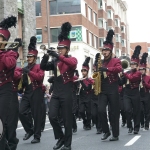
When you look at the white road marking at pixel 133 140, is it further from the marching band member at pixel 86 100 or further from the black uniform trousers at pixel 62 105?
the marching band member at pixel 86 100

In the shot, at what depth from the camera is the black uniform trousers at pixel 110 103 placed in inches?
484

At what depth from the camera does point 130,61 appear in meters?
14.9

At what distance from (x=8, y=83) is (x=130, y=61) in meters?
6.73

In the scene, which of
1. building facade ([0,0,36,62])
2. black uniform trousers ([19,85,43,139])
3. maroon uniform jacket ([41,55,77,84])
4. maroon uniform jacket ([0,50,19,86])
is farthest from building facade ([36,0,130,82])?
maroon uniform jacket ([0,50,19,86])

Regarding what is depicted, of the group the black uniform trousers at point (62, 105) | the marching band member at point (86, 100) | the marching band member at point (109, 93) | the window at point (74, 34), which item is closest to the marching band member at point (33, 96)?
the marching band member at point (109, 93)

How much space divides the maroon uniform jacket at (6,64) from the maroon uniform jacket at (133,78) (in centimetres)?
624

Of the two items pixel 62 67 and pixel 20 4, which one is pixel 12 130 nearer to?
pixel 62 67

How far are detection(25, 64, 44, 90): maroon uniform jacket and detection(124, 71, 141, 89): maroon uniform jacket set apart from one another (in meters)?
2.78

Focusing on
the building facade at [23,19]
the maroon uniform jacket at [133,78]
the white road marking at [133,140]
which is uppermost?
the building facade at [23,19]

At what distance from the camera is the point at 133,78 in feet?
47.4

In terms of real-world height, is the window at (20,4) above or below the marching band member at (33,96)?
above

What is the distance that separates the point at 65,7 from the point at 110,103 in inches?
1446

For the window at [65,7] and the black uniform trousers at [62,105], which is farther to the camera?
the window at [65,7]

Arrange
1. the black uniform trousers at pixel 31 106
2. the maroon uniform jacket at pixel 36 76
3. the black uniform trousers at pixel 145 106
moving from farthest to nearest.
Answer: the black uniform trousers at pixel 145 106
the black uniform trousers at pixel 31 106
the maroon uniform jacket at pixel 36 76
